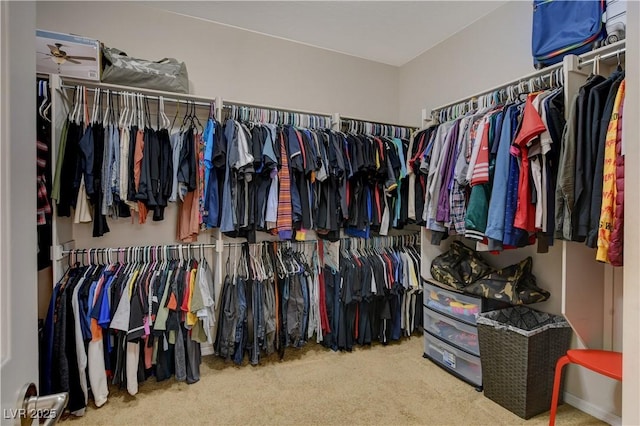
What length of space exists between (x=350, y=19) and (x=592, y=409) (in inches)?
122

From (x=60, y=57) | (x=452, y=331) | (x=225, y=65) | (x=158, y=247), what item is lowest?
(x=452, y=331)

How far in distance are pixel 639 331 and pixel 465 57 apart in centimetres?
274

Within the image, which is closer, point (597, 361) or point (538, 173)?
point (597, 361)

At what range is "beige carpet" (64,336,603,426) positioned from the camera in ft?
5.95

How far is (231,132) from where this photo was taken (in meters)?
2.24

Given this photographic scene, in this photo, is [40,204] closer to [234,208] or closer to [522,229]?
[234,208]

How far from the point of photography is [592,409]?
1819 millimetres

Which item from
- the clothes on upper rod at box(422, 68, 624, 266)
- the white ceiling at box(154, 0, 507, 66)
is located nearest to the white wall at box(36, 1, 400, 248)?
the white ceiling at box(154, 0, 507, 66)

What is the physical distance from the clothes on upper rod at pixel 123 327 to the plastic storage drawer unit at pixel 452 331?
165 centimetres

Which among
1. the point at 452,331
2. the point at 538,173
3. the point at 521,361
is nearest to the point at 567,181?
the point at 538,173

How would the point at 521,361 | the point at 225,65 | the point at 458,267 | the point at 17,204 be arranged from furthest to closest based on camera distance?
1. the point at 225,65
2. the point at 458,267
3. the point at 521,361
4. the point at 17,204

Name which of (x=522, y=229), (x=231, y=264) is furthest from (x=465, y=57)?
(x=231, y=264)

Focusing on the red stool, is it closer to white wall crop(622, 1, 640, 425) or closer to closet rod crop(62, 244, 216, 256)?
white wall crop(622, 1, 640, 425)

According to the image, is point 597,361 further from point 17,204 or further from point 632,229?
point 17,204
